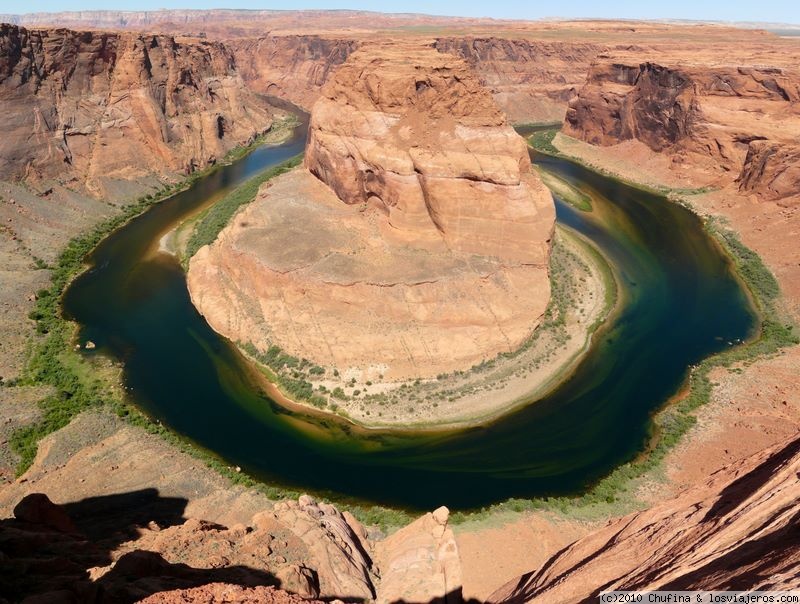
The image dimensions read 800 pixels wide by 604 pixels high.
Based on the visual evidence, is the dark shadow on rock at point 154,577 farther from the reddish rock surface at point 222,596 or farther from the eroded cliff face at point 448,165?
the eroded cliff face at point 448,165

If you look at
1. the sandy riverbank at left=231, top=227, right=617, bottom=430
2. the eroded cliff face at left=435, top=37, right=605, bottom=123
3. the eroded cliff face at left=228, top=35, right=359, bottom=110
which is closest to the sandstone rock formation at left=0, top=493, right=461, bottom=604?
the sandy riverbank at left=231, top=227, right=617, bottom=430

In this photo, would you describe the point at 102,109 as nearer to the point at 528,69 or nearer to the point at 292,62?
the point at 292,62

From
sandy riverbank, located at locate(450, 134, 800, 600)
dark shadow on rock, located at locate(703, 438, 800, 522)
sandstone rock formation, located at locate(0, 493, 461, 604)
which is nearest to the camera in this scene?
sandstone rock formation, located at locate(0, 493, 461, 604)

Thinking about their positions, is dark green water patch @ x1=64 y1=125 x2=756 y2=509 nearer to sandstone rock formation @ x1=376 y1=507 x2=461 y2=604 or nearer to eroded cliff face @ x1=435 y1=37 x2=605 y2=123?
sandstone rock formation @ x1=376 y1=507 x2=461 y2=604

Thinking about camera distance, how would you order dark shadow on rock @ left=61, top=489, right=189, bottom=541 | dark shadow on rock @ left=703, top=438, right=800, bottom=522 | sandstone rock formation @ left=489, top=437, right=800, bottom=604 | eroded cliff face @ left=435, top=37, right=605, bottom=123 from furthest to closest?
1. eroded cliff face @ left=435, top=37, right=605, bottom=123
2. dark shadow on rock @ left=61, top=489, right=189, bottom=541
3. dark shadow on rock @ left=703, top=438, right=800, bottom=522
4. sandstone rock formation @ left=489, top=437, right=800, bottom=604

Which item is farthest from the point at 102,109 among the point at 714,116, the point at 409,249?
the point at 714,116

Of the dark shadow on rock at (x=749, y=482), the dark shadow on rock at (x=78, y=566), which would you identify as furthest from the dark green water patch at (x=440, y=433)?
the dark shadow on rock at (x=749, y=482)
